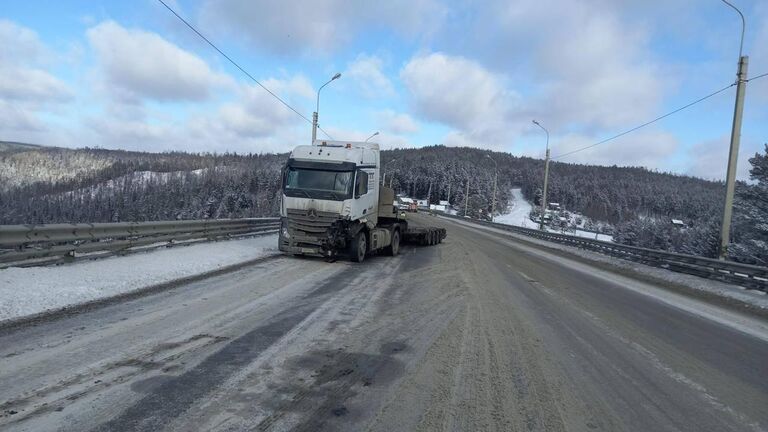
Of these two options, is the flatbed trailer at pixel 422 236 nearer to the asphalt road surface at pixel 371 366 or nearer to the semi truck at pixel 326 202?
the semi truck at pixel 326 202

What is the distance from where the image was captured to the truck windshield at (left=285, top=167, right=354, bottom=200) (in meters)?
14.2

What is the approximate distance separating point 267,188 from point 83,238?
324 ft

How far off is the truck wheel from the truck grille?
108 cm

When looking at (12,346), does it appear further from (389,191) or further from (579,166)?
(579,166)

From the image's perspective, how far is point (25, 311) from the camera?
21.6ft

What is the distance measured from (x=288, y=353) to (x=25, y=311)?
4038 millimetres

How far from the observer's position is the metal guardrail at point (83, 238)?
8.78 metres

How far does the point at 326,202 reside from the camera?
14.1 meters

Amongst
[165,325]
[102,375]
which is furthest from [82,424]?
[165,325]

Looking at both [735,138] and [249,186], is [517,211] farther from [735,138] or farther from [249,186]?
[735,138]

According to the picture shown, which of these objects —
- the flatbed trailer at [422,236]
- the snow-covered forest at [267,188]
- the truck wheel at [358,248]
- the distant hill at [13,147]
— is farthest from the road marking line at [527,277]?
the distant hill at [13,147]

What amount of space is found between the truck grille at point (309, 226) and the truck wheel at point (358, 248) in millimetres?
1079

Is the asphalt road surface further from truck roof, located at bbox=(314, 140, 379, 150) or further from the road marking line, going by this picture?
truck roof, located at bbox=(314, 140, 379, 150)

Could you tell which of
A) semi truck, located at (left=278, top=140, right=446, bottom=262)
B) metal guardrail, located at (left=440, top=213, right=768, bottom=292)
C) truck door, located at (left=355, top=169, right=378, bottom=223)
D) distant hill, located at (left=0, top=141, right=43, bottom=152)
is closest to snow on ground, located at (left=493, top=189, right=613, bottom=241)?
metal guardrail, located at (left=440, top=213, right=768, bottom=292)
